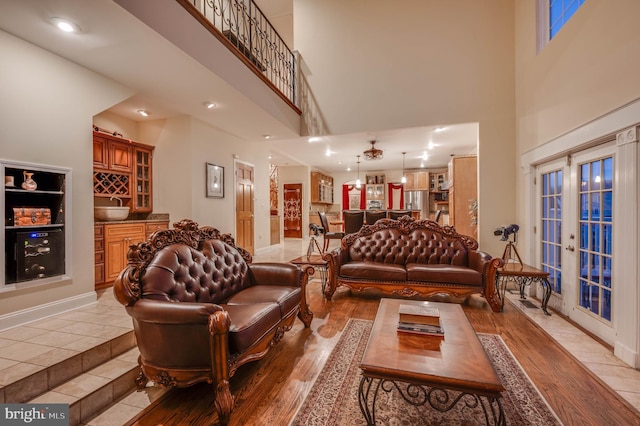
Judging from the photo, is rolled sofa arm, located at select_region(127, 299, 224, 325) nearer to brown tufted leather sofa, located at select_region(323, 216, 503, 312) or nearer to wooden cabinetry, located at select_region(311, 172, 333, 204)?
brown tufted leather sofa, located at select_region(323, 216, 503, 312)

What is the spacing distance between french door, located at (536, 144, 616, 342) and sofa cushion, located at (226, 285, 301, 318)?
2770 mm

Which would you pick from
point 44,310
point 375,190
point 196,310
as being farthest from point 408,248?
point 375,190

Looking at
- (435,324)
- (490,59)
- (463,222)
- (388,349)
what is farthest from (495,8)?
(388,349)

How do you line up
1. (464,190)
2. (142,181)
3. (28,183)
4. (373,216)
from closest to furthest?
(28,183) → (142,181) → (464,190) → (373,216)

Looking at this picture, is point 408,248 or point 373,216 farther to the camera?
point 373,216

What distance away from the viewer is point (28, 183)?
107 inches

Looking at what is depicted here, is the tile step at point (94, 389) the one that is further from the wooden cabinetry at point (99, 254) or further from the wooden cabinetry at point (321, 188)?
the wooden cabinetry at point (321, 188)

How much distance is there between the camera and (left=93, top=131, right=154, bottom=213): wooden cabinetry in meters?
4.05

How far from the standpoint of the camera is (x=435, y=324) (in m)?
1.88

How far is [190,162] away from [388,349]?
4.33m

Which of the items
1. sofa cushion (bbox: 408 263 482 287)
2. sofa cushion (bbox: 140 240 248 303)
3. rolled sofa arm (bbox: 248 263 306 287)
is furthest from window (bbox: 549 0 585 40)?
sofa cushion (bbox: 140 240 248 303)

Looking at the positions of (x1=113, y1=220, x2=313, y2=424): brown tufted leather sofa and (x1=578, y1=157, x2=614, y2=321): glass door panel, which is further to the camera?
(x1=578, y1=157, x2=614, y2=321): glass door panel

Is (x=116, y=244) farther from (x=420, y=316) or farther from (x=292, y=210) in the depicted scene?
(x=292, y=210)

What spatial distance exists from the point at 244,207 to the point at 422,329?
17.0ft
